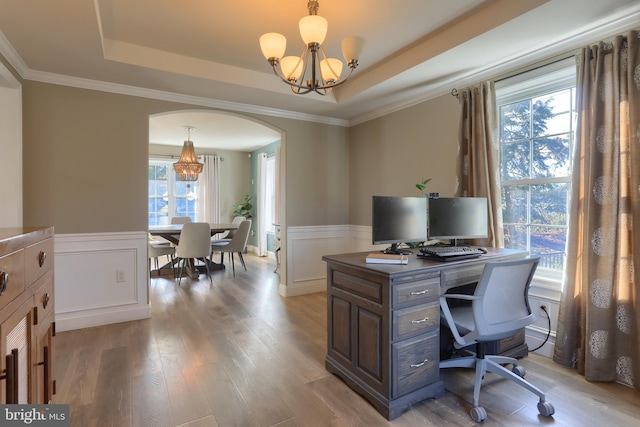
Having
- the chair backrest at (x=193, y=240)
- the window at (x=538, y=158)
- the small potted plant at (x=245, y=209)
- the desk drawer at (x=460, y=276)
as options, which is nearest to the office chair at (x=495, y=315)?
the desk drawer at (x=460, y=276)

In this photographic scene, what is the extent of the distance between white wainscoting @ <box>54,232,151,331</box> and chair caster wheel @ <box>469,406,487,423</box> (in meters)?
3.02

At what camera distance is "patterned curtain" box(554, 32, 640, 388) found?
6.50 ft

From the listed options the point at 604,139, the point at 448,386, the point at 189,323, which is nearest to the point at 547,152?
the point at 604,139

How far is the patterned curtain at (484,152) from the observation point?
271 cm

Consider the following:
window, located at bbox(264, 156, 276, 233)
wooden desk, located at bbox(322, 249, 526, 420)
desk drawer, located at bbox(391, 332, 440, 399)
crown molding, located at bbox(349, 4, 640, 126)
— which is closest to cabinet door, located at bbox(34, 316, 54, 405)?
wooden desk, located at bbox(322, 249, 526, 420)

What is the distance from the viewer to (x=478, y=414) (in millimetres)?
1731

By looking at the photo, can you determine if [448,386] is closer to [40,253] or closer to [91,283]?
[40,253]

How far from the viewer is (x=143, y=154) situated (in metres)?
3.29

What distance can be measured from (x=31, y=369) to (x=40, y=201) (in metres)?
2.28

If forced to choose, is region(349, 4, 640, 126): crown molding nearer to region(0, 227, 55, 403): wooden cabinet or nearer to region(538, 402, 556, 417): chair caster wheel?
region(538, 402, 556, 417): chair caster wheel

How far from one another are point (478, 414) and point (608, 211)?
1526 mm

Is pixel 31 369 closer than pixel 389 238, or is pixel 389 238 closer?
pixel 31 369

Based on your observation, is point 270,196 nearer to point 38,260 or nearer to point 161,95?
point 161,95

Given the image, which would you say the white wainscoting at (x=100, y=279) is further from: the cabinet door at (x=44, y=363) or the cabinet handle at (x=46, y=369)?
the cabinet handle at (x=46, y=369)
